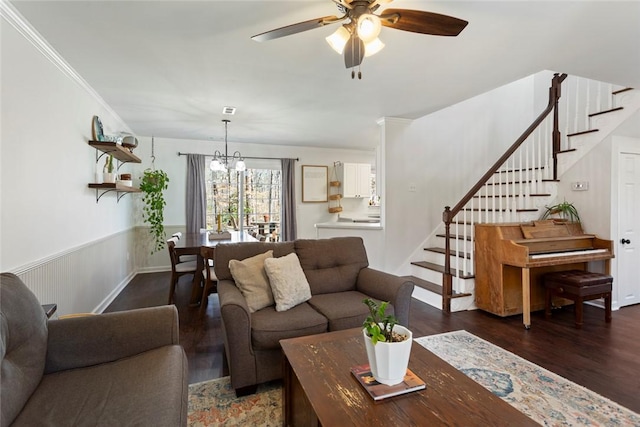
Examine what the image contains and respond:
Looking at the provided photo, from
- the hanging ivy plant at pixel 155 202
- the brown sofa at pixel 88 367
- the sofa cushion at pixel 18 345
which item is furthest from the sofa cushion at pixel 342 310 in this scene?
the hanging ivy plant at pixel 155 202

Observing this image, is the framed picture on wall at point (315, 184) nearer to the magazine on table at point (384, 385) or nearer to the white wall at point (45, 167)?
the white wall at point (45, 167)

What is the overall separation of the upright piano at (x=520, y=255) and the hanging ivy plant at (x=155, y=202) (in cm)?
501

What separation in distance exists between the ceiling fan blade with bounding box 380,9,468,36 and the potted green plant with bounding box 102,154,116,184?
339cm

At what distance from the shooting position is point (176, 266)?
147 inches

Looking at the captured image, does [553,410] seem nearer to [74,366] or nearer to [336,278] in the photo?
[336,278]

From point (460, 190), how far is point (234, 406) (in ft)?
15.4

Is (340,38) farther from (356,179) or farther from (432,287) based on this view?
(356,179)

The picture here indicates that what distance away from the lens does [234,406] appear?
1910mm

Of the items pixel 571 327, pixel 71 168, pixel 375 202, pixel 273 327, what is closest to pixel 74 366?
pixel 273 327

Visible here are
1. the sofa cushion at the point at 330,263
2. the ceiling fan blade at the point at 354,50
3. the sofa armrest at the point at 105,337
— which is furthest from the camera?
the sofa cushion at the point at 330,263

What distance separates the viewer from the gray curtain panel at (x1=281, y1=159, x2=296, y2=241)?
623 centimetres

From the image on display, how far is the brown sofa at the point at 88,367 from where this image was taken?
1.14m

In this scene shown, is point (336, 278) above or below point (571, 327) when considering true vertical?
above

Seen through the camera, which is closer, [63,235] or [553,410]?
[553,410]
